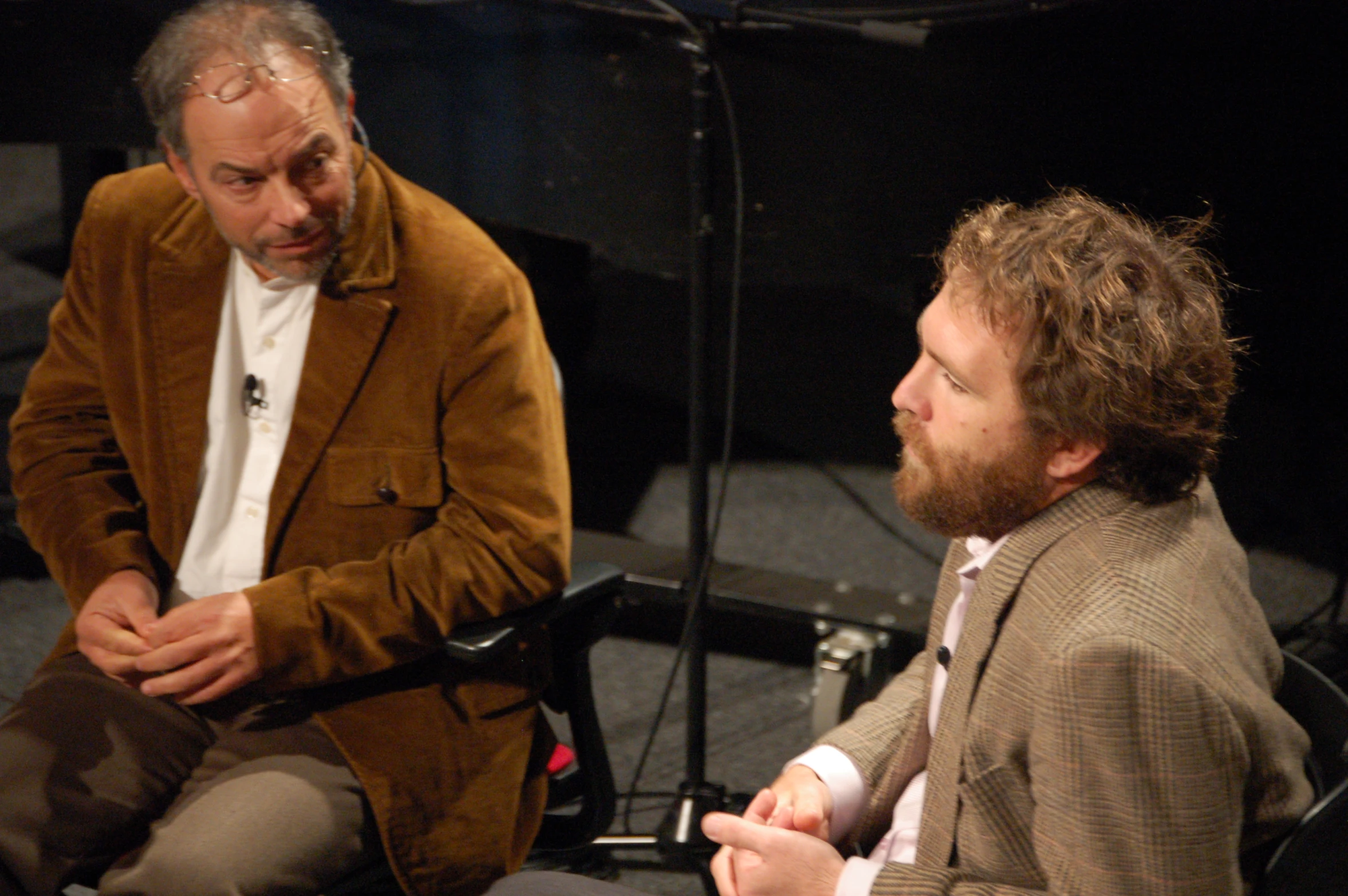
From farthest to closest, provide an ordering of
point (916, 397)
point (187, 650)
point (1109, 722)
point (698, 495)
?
point (698, 495)
point (187, 650)
point (916, 397)
point (1109, 722)

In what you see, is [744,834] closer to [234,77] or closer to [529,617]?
[529,617]

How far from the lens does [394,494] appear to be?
1812 mm

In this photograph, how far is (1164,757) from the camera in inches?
42.4

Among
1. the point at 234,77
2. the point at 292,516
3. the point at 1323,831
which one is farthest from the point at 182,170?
the point at 1323,831

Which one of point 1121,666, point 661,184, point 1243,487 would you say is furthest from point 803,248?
point 1121,666

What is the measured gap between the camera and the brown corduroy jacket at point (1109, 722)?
1.09 meters

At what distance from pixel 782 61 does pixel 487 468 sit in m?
1.28

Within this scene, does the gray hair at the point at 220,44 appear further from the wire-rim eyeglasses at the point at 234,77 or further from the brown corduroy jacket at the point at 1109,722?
the brown corduroy jacket at the point at 1109,722

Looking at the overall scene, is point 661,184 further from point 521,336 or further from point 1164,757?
point 1164,757

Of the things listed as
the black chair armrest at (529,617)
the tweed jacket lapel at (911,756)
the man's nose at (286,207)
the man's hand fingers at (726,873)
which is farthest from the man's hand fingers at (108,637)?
the tweed jacket lapel at (911,756)

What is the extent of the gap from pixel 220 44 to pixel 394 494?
0.64m

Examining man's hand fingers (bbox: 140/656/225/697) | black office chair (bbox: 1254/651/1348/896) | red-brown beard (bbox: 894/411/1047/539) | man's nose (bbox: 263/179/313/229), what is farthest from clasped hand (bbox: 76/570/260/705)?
black office chair (bbox: 1254/651/1348/896)

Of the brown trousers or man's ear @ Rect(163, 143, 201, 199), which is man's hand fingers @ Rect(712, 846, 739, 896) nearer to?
the brown trousers

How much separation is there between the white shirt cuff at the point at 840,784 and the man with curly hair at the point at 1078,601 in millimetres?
72
